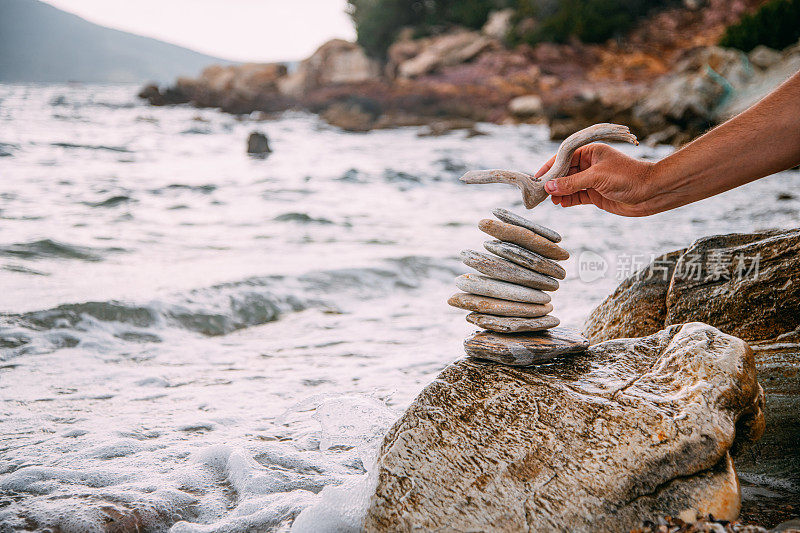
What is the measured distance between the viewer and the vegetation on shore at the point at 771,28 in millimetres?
22688

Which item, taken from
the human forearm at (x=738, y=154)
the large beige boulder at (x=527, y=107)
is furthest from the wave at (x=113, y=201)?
the large beige boulder at (x=527, y=107)

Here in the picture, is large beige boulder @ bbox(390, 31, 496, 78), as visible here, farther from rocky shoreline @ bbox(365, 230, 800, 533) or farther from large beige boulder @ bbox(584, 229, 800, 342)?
rocky shoreline @ bbox(365, 230, 800, 533)

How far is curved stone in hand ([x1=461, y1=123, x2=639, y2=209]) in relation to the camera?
8.47 feet

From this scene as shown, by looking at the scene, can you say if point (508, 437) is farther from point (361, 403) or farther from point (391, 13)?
point (391, 13)

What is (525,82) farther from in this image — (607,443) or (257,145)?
(607,443)

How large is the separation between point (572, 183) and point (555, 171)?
0.32 ft

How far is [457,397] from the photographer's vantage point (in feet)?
8.41

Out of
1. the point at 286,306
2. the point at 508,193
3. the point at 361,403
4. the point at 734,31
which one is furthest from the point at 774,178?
the point at 734,31

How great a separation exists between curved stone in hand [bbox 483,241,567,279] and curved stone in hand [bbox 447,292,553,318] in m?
0.17

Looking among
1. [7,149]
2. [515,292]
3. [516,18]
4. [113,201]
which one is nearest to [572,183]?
[515,292]

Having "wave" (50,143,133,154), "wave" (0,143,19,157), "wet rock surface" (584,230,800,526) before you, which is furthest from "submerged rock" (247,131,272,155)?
"wet rock surface" (584,230,800,526)

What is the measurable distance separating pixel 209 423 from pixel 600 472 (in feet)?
7.47

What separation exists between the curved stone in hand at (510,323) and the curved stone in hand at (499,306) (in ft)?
0.07

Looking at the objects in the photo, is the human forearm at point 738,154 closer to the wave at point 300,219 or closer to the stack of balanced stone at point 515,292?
the stack of balanced stone at point 515,292
